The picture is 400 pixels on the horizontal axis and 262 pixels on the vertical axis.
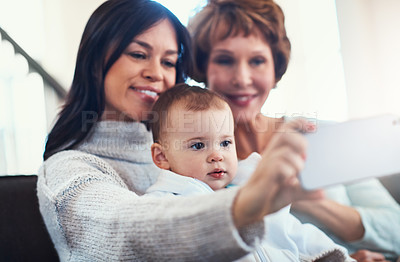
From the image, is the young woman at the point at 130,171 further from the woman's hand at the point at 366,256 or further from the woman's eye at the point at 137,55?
the woman's hand at the point at 366,256

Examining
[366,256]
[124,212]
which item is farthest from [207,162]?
[366,256]

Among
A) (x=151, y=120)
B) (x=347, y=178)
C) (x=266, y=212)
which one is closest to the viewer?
(x=266, y=212)

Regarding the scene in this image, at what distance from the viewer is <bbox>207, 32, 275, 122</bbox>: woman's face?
94cm

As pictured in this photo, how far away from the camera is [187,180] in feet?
2.34

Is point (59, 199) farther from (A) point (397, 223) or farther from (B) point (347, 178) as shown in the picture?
(A) point (397, 223)

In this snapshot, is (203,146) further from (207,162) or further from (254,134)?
(254,134)

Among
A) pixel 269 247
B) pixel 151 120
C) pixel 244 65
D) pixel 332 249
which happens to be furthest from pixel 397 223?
pixel 151 120

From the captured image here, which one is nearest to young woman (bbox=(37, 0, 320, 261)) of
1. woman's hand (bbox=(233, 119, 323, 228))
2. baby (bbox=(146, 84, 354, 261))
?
woman's hand (bbox=(233, 119, 323, 228))

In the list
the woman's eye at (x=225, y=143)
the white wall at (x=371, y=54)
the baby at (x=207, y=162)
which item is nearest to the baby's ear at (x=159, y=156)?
the baby at (x=207, y=162)

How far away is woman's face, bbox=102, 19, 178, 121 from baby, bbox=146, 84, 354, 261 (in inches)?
6.3

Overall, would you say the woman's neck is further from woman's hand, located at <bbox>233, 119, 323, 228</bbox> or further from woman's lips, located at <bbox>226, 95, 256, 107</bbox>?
woman's hand, located at <bbox>233, 119, 323, 228</bbox>

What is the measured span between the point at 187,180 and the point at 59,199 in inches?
8.8

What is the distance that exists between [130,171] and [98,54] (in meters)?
0.27

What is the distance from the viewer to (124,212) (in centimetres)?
57
